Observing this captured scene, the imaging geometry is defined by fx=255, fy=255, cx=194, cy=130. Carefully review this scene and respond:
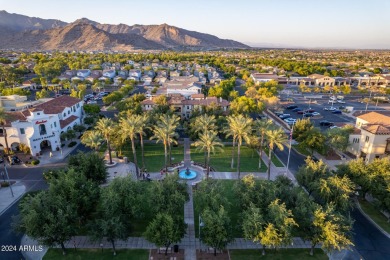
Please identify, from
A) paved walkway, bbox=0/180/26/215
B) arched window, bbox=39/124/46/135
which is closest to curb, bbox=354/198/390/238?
paved walkway, bbox=0/180/26/215

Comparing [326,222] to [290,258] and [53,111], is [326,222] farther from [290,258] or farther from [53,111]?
[53,111]

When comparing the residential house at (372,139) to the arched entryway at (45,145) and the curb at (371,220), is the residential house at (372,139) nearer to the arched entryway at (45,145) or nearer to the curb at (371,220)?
the curb at (371,220)

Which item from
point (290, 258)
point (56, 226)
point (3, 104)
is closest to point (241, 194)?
point (290, 258)

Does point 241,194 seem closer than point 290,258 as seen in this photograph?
No

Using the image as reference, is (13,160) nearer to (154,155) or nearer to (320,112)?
(154,155)

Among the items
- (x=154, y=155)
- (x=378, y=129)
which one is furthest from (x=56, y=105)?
(x=378, y=129)

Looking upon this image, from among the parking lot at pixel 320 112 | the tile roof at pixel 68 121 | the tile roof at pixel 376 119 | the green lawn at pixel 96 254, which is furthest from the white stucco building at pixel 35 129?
the parking lot at pixel 320 112
